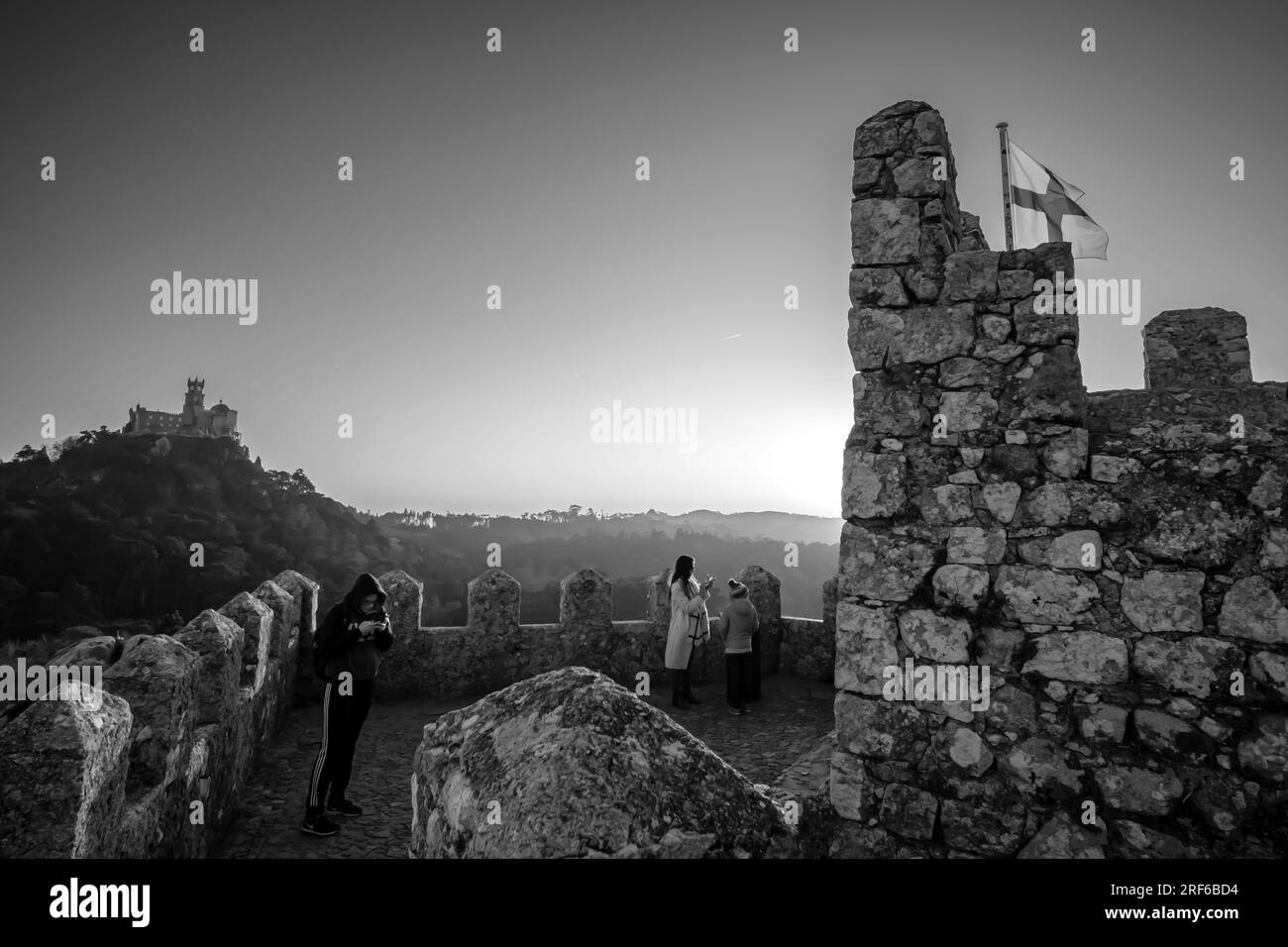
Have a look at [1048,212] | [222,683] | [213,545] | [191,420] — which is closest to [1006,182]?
[1048,212]

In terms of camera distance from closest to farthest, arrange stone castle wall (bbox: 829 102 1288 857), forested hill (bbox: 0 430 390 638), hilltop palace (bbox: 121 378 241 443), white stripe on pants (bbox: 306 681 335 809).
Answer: stone castle wall (bbox: 829 102 1288 857) → white stripe on pants (bbox: 306 681 335 809) → forested hill (bbox: 0 430 390 638) → hilltop palace (bbox: 121 378 241 443)

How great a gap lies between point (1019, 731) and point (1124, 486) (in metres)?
1.32

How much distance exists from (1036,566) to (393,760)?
6.42m

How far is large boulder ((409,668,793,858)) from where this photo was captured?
1494 millimetres

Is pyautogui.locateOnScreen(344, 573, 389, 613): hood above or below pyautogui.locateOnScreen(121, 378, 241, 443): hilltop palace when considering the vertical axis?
below

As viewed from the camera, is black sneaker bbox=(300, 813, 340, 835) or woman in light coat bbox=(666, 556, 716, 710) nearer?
black sneaker bbox=(300, 813, 340, 835)

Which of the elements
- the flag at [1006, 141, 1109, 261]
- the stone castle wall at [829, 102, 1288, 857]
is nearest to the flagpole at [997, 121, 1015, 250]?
the flag at [1006, 141, 1109, 261]

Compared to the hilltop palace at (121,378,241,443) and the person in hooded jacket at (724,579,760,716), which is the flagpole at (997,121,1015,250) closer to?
the person in hooded jacket at (724,579,760,716)

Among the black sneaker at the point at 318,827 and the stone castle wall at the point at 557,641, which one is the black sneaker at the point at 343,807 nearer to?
the black sneaker at the point at 318,827

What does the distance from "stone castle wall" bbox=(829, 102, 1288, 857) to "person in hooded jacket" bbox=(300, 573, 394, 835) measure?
3800 millimetres

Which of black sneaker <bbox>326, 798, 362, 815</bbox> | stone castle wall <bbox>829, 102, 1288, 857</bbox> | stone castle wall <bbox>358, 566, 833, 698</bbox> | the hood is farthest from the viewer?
stone castle wall <bbox>358, 566, 833, 698</bbox>

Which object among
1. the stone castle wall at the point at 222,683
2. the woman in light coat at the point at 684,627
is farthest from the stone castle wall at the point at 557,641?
the woman in light coat at the point at 684,627
